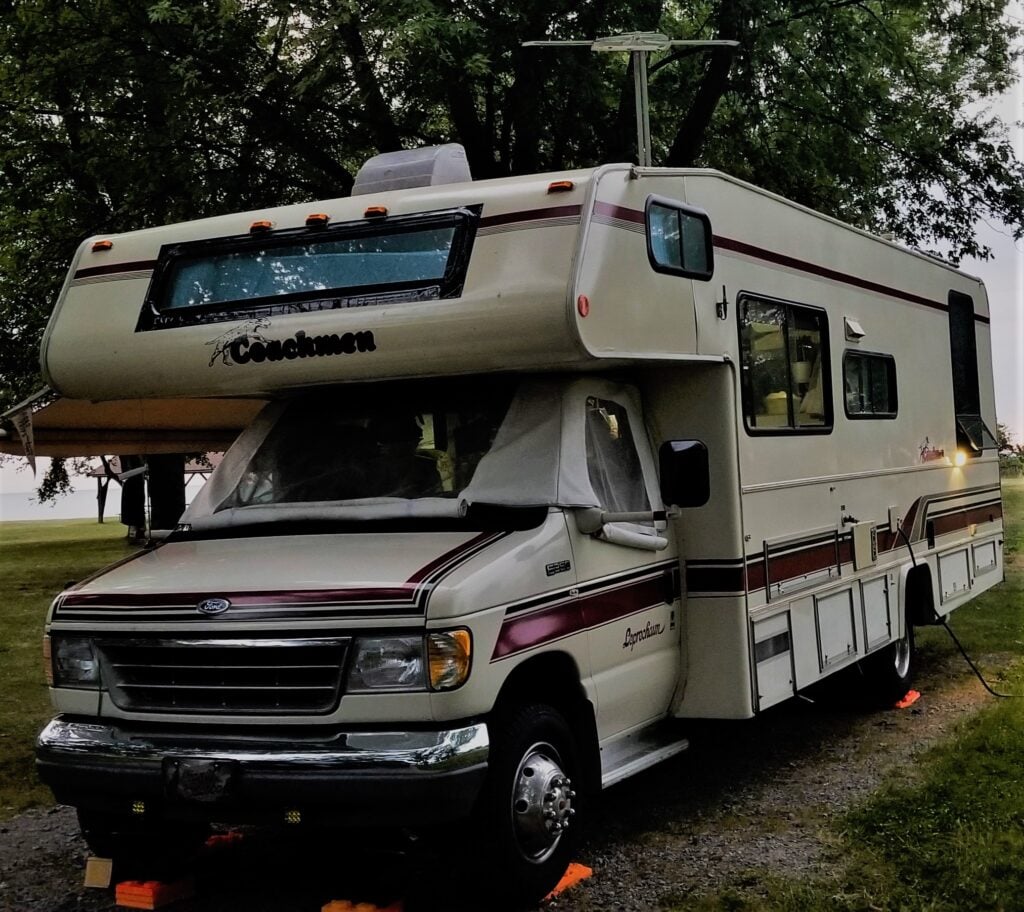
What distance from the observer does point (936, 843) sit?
5.82m

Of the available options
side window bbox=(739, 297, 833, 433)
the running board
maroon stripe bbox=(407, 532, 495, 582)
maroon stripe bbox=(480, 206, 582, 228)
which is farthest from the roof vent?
the running board

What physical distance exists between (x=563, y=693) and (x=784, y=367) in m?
2.58

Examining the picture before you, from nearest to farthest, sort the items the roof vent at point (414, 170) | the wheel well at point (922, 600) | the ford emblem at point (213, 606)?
the ford emblem at point (213, 606) → the roof vent at point (414, 170) → the wheel well at point (922, 600)

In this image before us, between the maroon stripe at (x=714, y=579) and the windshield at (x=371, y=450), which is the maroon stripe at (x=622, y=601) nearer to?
the maroon stripe at (x=714, y=579)

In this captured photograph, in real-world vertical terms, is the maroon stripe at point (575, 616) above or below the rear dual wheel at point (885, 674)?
above

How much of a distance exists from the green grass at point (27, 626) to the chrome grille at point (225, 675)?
2605 mm

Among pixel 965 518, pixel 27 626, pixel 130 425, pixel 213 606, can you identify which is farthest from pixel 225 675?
pixel 27 626

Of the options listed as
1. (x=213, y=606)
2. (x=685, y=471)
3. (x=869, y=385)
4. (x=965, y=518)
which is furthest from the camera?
(x=965, y=518)

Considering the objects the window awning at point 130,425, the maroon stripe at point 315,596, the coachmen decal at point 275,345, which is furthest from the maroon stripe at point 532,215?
the window awning at point 130,425

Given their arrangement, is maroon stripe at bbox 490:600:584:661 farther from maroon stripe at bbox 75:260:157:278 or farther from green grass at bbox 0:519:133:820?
green grass at bbox 0:519:133:820

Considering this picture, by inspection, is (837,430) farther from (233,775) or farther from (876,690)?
Answer: (233,775)

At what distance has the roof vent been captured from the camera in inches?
258

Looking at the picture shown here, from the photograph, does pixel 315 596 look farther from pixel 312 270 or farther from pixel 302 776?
pixel 312 270

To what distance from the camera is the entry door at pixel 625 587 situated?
5.70 metres
